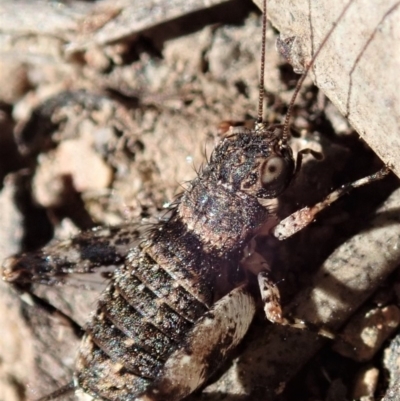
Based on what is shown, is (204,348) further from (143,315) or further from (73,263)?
(73,263)

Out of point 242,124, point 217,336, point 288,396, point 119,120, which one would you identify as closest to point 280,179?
point 242,124

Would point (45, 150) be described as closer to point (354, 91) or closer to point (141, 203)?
point (141, 203)

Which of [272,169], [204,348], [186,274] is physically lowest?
[204,348]

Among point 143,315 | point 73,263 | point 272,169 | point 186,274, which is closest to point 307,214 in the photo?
point 272,169

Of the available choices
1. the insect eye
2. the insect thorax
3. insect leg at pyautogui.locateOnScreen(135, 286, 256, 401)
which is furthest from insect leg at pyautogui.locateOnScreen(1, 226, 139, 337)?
the insect eye

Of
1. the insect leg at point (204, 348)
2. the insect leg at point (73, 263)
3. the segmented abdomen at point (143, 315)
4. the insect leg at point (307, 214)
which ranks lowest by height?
the insect leg at point (204, 348)

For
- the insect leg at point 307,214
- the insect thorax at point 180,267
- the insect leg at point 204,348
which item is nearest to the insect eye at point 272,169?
the insect thorax at point 180,267

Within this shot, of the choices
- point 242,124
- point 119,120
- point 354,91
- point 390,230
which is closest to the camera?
point 354,91

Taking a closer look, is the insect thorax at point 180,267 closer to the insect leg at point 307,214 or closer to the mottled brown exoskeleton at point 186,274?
the mottled brown exoskeleton at point 186,274
